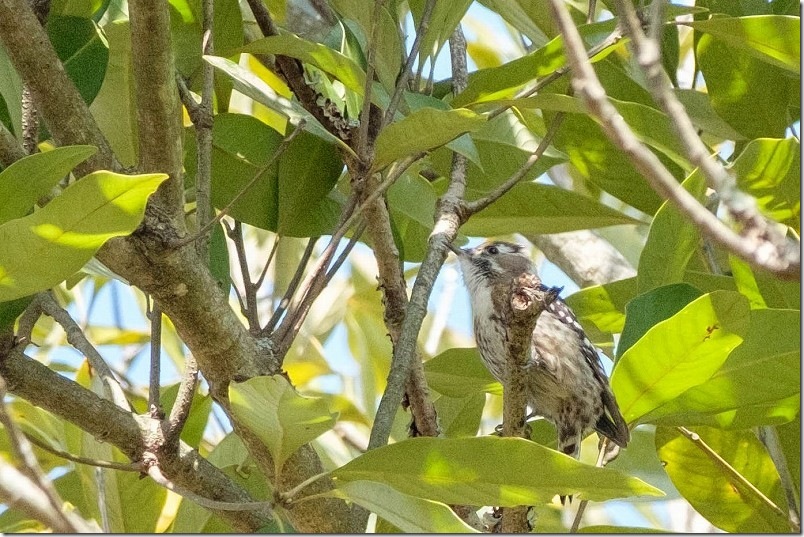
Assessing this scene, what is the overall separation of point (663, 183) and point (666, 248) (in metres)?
1.32

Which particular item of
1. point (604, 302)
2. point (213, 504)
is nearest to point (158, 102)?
point (213, 504)

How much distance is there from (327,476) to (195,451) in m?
0.40

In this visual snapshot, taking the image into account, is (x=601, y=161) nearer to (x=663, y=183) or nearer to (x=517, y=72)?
(x=517, y=72)

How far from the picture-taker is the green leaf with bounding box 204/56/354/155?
1.88 metres

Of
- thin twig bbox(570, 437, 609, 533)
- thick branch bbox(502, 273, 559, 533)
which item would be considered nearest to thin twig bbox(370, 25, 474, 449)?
thick branch bbox(502, 273, 559, 533)

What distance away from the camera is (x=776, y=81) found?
2.52m

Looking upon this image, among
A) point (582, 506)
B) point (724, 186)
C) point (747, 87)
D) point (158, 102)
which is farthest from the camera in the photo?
point (747, 87)

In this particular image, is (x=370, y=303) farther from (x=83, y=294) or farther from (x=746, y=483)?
(x=746, y=483)

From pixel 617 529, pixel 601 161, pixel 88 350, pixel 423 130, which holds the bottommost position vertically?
pixel 617 529

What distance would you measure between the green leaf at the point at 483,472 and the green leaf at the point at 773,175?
77cm

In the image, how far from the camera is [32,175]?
159 cm

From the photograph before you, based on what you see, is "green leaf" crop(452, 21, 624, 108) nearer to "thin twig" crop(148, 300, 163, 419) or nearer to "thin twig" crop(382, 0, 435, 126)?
"thin twig" crop(382, 0, 435, 126)

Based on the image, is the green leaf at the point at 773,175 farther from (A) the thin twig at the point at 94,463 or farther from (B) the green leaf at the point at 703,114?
(A) the thin twig at the point at 94,463

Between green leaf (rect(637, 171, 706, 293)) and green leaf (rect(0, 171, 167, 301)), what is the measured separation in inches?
44.1
